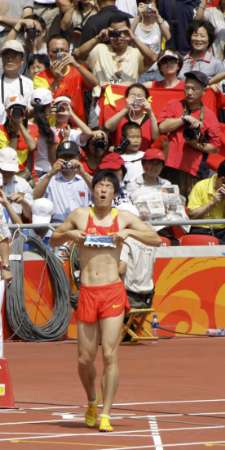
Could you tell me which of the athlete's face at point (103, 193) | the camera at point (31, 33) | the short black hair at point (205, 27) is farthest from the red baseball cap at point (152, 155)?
the athlete's face at point (103, 193)

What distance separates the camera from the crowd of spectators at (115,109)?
17.3 m

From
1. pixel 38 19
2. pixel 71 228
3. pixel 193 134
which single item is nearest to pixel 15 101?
pixel 193 134

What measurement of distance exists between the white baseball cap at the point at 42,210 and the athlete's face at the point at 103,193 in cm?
621

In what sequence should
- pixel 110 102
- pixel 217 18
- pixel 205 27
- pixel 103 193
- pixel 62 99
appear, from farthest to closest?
pixel 217 18, pixel 205 27, pixel 110 102, pixel 62 99, pixel 103 193

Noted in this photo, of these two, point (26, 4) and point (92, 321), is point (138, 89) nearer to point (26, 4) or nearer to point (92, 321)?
point (26, 4)

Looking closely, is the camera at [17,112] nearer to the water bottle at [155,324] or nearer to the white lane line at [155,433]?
the water bottle at [155,324]

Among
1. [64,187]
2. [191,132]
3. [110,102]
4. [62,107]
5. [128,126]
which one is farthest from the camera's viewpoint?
[110,102]

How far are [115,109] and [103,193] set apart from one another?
844 centimetres

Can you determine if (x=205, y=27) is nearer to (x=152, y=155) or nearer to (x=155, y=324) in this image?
(x=152, y=155)

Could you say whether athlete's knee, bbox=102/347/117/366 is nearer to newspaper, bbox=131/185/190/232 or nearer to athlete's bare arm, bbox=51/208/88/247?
athlete's bare arm, bbox=51/208/88/247

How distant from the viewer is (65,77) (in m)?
19.3

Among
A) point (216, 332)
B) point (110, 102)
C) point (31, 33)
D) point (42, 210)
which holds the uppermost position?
point (31, 33)

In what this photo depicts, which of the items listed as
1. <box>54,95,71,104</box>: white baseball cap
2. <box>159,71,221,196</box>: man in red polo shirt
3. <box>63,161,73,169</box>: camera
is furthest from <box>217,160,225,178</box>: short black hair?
<box>54,95,71,104</box>: white baseball cap

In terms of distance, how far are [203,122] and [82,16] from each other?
3467mm
